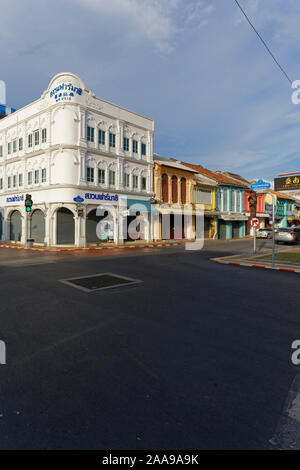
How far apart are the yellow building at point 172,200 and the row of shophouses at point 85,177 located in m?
0.11

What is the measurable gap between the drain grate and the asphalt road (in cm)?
99

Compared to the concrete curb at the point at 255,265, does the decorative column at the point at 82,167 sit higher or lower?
higher

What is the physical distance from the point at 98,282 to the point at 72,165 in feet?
56.6

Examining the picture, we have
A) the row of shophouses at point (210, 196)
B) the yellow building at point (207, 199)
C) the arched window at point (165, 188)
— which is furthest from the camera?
the yellow building at point (207, 199)

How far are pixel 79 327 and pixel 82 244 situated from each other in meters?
19.3

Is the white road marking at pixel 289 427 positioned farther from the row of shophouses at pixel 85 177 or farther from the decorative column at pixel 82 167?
the decorative column at pixel 82 167

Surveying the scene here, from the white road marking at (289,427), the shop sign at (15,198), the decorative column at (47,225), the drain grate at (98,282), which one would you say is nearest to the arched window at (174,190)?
the decorative column at (47,225)

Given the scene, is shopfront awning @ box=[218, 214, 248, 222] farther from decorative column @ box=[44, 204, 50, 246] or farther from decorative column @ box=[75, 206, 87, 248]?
decorative column @ box=[44, 204, 50, 246]

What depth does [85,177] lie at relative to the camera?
23.7 meters

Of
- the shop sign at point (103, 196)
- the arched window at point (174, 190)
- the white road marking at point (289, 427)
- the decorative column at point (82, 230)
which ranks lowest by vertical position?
the white road marking at point (289, 427)

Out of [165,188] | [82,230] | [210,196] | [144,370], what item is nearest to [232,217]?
[210,196]

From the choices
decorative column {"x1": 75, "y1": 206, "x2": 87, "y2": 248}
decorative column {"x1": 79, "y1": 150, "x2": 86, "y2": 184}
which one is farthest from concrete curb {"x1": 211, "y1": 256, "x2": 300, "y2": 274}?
decorative column {"x1": 79, "y1": 150, "x2": 86, "y2": 184}

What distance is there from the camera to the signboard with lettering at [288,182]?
13.6 m
